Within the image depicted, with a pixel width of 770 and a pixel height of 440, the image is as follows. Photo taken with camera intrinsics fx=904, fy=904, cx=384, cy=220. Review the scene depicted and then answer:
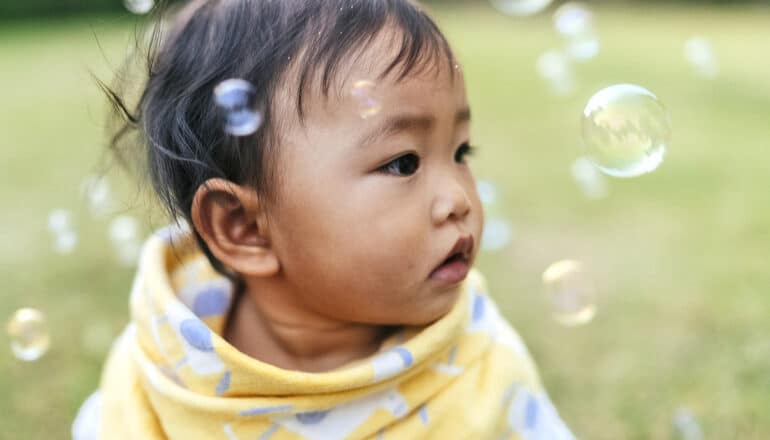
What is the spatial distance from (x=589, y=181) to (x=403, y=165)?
2528mm

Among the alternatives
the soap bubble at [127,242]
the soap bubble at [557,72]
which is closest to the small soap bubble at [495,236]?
the soap bubble at [127,242]

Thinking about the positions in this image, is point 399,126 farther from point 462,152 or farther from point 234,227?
point 234,227

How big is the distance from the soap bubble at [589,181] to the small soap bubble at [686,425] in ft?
5.31

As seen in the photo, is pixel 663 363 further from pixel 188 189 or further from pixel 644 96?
pixel 188 189

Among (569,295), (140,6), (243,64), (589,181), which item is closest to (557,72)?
(589,181)

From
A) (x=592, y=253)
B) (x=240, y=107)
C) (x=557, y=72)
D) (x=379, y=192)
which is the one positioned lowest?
(x=557, y=72)

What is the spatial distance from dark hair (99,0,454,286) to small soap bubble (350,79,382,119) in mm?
37

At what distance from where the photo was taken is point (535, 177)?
3.75 meters

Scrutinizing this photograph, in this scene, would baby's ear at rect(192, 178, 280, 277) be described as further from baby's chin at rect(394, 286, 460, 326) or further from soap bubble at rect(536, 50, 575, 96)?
soap bubble at rect(536, 50, 575, 96)

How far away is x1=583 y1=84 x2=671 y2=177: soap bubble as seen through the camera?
1.52 m

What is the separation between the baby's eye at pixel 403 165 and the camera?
3.80 feet

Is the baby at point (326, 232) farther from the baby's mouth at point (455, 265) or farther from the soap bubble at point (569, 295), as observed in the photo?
the soap bubble at point (569, 295)

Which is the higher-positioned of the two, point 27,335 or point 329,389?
point 329,389

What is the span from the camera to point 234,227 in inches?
49.8
